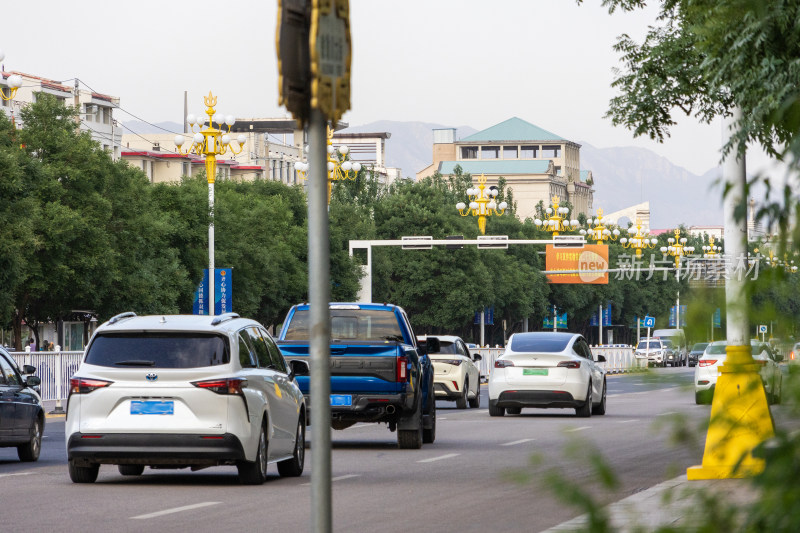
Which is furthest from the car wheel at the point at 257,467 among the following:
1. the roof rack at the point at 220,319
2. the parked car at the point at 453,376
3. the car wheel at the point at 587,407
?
the parked car at the point at 453,376

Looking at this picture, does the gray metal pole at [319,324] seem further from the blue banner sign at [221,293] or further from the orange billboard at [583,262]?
the orange billboard at [583,262]

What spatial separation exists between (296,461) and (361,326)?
496 centimetres

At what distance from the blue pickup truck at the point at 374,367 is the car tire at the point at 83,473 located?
16.2ft

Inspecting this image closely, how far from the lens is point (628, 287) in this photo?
422ft

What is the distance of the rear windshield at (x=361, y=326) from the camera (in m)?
21.3

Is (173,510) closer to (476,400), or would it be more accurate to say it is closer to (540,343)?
(540,343)

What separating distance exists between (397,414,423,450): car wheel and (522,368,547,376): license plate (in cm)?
905

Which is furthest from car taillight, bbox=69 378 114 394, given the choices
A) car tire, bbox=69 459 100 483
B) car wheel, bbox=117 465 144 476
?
car wheel, bbox=117 465 144 476

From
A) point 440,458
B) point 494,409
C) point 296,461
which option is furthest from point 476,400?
point 296,461

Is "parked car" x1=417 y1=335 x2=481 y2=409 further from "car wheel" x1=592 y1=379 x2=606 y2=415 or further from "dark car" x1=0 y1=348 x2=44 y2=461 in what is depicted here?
"dark car" x1=0 y1=348 x2=44 y2=461

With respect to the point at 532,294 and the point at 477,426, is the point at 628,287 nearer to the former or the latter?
the point at 532,294

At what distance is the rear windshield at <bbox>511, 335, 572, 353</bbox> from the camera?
30500 mm

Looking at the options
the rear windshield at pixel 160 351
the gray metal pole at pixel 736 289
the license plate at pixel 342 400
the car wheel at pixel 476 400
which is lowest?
the car wheel at pixel 476 400

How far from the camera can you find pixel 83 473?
50.1 feet
